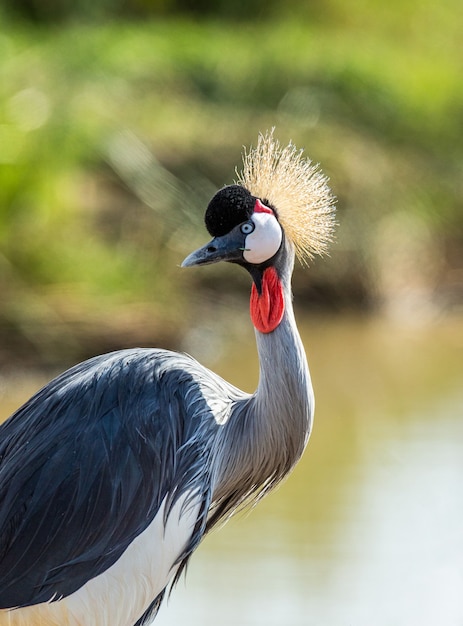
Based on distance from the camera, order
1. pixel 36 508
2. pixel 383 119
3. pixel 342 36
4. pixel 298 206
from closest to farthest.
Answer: pixel 36 508, pixel 298 206, pixel 383 119, pixel 342 36

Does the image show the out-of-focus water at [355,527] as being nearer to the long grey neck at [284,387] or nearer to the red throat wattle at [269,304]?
the long grey neck at [284,387]

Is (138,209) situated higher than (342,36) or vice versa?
(342,36)

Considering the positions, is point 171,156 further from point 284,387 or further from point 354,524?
point 284,387

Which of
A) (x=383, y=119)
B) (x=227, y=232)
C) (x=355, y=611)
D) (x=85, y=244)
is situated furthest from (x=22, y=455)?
(x=383, y=119)

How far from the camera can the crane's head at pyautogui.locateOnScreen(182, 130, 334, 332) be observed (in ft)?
8.31

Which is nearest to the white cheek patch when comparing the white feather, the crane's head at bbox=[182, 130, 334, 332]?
the crane's head at bbox=[182, 130, 334, 332]

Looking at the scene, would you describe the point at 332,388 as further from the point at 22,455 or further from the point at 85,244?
the point at 22,455

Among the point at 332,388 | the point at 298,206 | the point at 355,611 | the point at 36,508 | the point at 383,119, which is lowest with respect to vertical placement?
the point at 355,611

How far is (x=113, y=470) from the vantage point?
2.49 meters

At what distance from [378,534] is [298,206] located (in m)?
1.46

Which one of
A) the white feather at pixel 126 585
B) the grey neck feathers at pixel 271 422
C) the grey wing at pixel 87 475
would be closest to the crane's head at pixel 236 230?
the grey neck feathers at pixel 271 422

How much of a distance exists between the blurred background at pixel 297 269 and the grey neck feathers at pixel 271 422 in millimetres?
683

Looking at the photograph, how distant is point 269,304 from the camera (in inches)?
101

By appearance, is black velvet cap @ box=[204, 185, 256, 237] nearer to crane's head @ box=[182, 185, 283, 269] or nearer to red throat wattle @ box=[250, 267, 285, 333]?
crane's head @ box=[182, 185, 283, 269]
